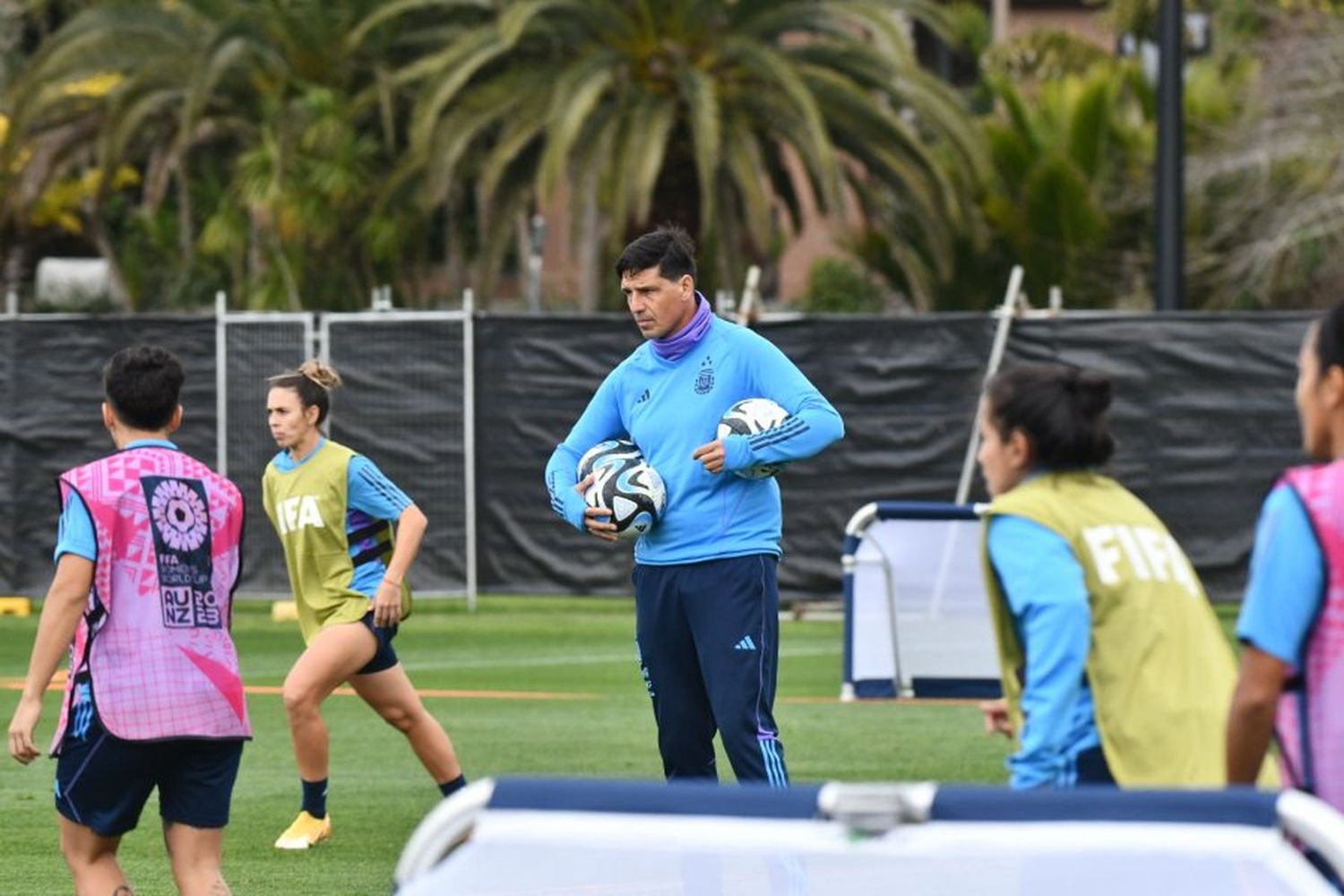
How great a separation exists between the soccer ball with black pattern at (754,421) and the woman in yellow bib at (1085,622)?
259cm

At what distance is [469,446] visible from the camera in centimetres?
1977

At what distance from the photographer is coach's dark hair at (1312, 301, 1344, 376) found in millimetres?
4508

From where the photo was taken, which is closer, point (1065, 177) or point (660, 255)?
point (660, 255)

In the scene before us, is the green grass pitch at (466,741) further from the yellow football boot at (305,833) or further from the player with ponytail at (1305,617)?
the player with ponytail at (1305,617)

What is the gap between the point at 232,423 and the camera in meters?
19.8

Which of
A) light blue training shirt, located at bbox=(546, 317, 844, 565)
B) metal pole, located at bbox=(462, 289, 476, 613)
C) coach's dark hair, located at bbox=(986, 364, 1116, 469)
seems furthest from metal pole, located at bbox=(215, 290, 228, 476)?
coach's dark hair, located at bbox=(986, 364, 1116, 469)

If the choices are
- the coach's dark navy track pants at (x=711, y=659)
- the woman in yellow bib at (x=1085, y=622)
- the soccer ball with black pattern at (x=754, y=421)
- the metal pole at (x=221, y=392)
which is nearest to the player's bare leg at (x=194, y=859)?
the coach's dark navy track pants at (x=711, y=659)

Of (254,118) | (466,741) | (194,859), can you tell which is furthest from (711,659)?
(254,118)

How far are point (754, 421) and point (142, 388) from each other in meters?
1.87

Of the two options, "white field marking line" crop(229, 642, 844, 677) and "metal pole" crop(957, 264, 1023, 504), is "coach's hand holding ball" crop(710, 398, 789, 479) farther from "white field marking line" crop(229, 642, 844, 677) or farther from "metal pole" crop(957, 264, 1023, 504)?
"metal pole" crop(957, 264, 1023, 504)

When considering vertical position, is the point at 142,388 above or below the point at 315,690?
above

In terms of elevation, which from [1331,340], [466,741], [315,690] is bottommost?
[466,741]

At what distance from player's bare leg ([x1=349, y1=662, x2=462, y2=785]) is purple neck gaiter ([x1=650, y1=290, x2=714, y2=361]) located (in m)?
2.21

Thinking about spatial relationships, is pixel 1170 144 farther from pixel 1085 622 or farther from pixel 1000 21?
pixel 1000 21
